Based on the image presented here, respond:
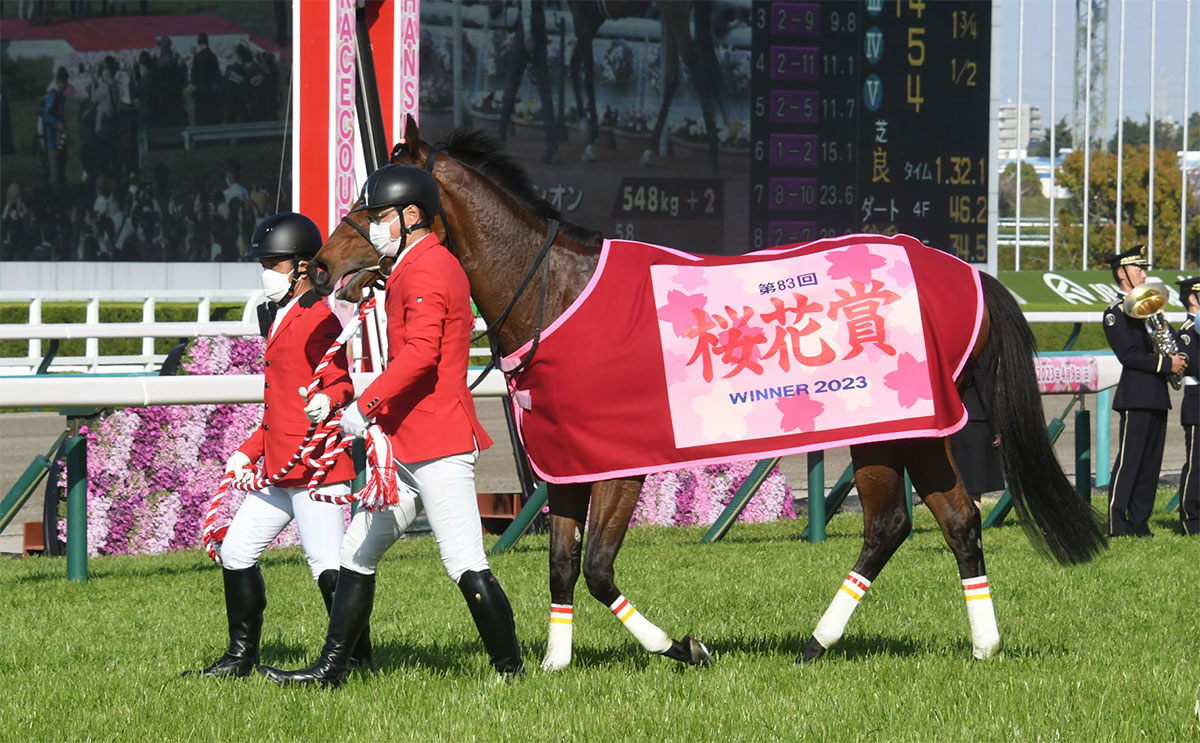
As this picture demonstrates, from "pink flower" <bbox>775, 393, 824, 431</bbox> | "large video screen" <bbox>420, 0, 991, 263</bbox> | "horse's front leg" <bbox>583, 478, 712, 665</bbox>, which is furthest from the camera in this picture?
"large video screen" <bbox>420, 0, 991, 263</bbox>

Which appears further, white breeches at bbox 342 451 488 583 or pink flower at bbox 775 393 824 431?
pink flower at bbox 775 393 824 431

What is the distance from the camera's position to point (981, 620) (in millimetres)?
5145

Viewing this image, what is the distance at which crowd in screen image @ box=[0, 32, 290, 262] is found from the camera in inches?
937

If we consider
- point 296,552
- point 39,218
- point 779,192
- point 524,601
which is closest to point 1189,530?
point 524,601

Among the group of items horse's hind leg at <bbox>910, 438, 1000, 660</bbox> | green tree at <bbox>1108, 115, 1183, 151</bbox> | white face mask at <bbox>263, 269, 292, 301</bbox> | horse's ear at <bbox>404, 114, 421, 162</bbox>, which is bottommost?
horse's hind leg at <bbox>910, 438, 1000, 660</bbox>

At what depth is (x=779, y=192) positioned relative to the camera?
19.6 m

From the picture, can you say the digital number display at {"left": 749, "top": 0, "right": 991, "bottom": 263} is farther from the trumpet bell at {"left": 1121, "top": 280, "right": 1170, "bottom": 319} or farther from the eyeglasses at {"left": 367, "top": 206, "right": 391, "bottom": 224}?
the eyeglasses at {"left": 367, "top": 206, "right": 391, "bottom": 224}

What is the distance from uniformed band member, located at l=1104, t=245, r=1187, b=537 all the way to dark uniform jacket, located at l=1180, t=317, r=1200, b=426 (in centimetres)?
22

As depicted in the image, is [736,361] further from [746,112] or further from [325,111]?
[746,112]

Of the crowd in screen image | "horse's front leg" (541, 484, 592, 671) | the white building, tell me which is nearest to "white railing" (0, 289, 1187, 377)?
"horse's front leg" (541, 484, 592, 671)

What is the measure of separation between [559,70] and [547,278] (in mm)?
15659

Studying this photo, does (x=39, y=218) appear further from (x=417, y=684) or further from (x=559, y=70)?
(x=417, y=684)

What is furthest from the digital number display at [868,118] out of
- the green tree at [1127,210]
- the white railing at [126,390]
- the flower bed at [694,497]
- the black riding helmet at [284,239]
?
the green tree at [1127,210]

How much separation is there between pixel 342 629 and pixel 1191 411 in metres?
6.09
